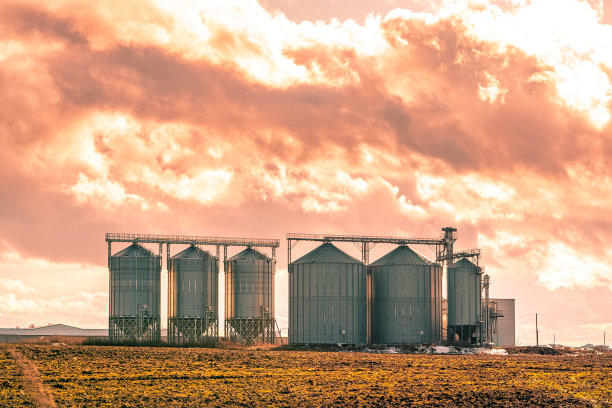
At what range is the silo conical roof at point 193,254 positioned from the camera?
402ft

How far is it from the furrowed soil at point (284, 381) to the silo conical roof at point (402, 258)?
1658 inches

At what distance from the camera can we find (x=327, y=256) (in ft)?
404

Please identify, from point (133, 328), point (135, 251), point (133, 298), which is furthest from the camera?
point (135, 251)

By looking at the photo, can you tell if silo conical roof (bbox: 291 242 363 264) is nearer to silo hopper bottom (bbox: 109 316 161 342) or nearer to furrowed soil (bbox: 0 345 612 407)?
silo hopper bottom (bbox: 109 316 161 342)

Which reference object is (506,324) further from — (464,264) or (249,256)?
(249,256)

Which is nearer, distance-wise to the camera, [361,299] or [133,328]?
[133,328]

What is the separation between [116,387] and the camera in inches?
2154

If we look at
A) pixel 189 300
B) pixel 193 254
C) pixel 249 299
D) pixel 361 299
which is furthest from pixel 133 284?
pixel 361 299

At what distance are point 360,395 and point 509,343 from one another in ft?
339

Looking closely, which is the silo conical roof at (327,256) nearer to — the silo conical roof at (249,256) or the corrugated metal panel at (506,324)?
the silo conical roof at (249,256)

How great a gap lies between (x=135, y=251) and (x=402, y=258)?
36548 mm

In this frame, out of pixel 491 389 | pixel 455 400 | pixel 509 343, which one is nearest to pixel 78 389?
pixel 455 400

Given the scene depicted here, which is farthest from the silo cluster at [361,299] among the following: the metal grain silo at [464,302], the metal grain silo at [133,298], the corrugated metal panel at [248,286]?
the metal grain silo at [133,298]

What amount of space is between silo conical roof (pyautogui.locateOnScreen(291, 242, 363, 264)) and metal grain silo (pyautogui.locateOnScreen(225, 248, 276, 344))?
5396 mm
